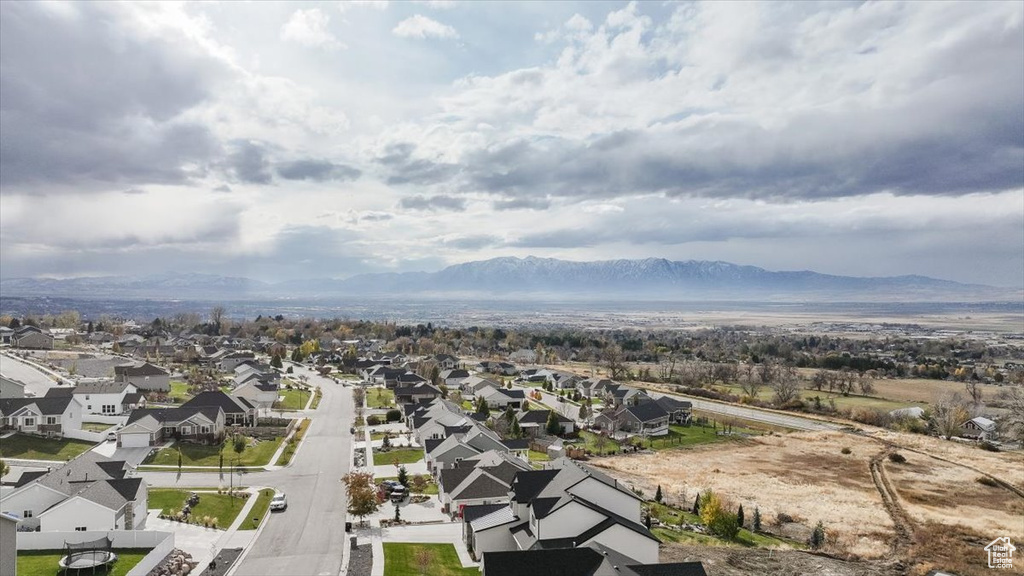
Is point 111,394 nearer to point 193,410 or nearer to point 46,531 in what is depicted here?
point 193,410

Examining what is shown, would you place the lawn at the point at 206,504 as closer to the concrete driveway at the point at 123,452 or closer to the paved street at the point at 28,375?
the concrete driveway at the point at 123,452

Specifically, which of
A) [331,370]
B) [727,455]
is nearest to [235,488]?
[727,455]

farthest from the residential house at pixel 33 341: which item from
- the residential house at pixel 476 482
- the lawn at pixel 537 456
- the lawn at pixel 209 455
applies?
the residential house at pixel 476 482

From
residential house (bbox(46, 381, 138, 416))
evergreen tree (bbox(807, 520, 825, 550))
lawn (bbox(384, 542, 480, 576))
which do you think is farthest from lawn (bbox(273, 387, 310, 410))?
evergreen tree (bbox(807, 520, 825, 550))

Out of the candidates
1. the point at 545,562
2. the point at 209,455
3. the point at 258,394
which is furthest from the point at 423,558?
the point at 258,394

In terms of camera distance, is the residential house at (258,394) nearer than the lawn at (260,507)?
No

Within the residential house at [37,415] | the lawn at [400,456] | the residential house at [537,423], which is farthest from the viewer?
the residential house at [537,423]

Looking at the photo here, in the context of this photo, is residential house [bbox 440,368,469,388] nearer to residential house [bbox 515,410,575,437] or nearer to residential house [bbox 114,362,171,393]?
residential house [bbox 515,410,575,437]
